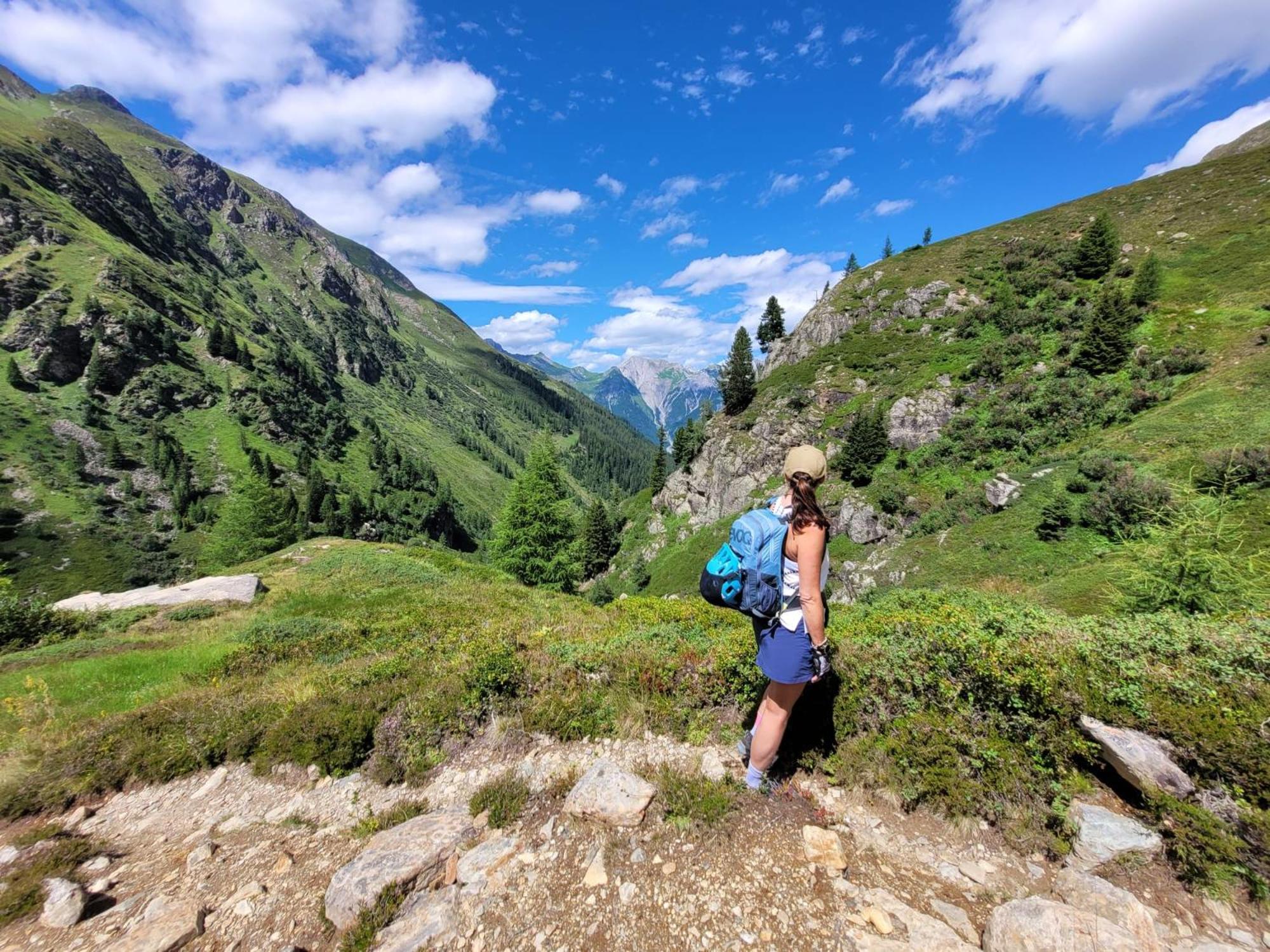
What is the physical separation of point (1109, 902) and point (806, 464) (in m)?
3.90

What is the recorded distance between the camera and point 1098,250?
41812 millimetres

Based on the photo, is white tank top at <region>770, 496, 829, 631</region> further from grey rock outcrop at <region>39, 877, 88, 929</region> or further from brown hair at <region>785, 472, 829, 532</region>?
grey rock outcrop at <region>39, 877, 88, 929</region>

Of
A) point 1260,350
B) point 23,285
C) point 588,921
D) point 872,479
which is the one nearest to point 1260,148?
point 1260,350

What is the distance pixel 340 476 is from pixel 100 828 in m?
144

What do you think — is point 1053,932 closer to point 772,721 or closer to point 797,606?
point 772,721

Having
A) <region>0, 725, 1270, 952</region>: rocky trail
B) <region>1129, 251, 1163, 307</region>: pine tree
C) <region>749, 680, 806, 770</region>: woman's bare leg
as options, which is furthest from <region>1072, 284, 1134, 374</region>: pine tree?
<region>749, 680, 806, 770</region>: woman's bare leg

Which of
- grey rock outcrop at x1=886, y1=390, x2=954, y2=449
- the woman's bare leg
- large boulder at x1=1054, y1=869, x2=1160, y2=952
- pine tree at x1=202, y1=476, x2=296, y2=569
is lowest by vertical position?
pine tree at x1=202, y1=476, x2=296, y2=569

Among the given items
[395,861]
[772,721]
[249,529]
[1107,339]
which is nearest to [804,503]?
[772,721]

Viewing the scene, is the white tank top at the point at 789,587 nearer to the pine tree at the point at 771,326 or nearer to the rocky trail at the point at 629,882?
the rocky trail at the point at 629,882

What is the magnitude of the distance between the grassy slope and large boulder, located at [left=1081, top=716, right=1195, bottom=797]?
0.42ft

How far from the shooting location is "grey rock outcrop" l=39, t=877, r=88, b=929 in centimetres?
405

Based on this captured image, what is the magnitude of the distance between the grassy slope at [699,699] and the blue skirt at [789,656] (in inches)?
62.4

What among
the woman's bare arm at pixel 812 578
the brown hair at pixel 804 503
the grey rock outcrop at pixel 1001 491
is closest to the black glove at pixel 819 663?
the woman's bare arm at pixel 812 578

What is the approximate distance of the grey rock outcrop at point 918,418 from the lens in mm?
38438
